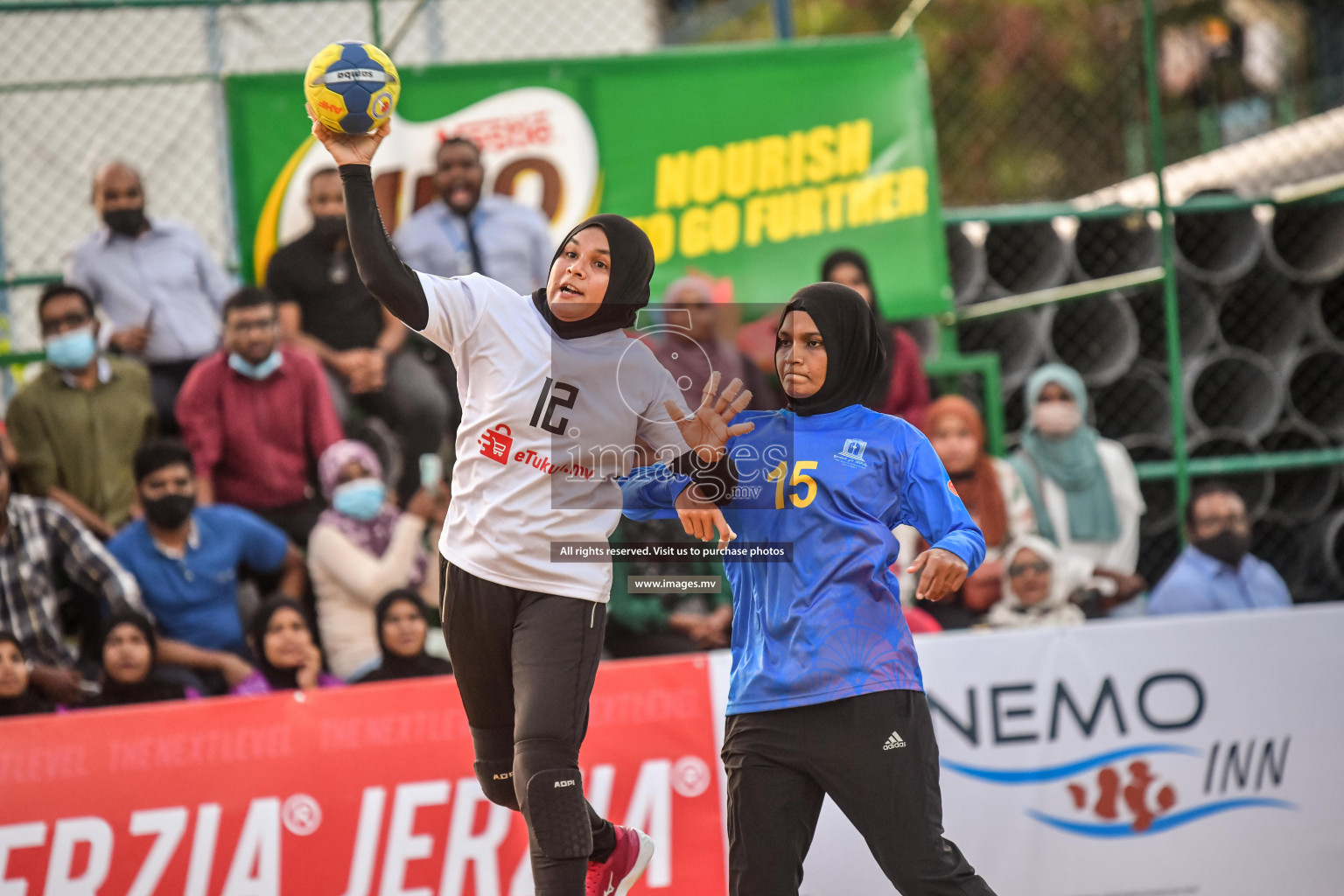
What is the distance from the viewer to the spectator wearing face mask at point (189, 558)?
6.31 meters

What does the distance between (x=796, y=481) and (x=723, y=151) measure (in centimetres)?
523

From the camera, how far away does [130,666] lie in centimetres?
588

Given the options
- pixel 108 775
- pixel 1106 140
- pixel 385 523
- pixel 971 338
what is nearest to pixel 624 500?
pixel 108 775

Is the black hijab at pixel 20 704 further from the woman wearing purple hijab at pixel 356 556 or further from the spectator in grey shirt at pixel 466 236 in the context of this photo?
the spectator in grey shirt at pixel 466 236

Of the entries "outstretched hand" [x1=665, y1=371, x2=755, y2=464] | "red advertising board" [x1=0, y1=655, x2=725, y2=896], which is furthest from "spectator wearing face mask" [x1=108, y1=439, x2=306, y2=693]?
"outstretched hand" [x1=665, y1=371, x2=755, y2=464]

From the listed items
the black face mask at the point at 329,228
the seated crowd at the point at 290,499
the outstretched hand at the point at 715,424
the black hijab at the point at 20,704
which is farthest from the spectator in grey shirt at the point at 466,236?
the outstretched hand at the point at 715,424

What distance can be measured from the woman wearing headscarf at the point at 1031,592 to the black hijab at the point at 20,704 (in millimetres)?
4336

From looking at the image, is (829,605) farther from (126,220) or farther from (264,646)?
(126,220)

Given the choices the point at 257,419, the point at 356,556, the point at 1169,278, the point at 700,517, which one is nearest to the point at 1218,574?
the point at 1169,278

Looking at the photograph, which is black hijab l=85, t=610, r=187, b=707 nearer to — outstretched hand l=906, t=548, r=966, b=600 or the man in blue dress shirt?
the man in blue dress shirt

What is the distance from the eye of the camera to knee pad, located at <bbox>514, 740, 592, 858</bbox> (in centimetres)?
353

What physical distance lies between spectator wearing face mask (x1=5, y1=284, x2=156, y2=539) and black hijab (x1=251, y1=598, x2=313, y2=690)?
3.73 ft

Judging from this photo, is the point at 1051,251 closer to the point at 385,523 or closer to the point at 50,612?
the point at 385,523

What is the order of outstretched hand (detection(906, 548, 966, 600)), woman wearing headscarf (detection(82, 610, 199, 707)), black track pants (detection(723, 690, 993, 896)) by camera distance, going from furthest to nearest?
woman wearing headscarf (detection(82, 610, 199, 707)) < black track pants (detection(723, 690, 993, 896)) < outstretched hand (detection(906, 548, 966, 600))
